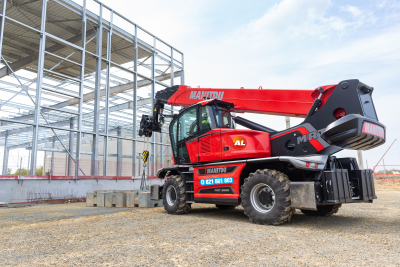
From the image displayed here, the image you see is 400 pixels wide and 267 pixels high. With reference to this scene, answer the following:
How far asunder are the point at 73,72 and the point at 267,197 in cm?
2156

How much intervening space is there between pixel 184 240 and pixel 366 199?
420 cm

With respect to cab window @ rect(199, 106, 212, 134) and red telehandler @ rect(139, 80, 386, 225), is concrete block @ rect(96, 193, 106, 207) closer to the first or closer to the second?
red telehandler @ rect(139, 80, 386, 225)

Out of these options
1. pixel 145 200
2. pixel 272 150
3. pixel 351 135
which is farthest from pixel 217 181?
pixel 145 200

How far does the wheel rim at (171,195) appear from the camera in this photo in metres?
8.76

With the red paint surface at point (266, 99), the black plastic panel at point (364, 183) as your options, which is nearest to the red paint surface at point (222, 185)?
the red paint surface at point (266, 99)

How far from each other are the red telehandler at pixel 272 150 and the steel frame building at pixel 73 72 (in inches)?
363

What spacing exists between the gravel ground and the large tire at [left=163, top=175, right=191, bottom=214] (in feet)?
5.24

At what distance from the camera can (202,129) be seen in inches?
308

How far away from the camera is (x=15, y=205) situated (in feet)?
41.1

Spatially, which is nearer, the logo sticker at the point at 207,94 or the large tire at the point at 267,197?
the large tire at the point at 267,197

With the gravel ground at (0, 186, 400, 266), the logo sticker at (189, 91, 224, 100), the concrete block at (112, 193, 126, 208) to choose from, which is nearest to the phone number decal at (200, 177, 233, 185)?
the gravel ground at (0, 186, 400, 266)

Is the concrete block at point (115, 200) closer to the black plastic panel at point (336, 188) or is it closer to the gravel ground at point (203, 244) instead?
the gravel ground at point (203, 244)

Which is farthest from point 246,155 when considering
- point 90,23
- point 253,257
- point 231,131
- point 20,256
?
point 90,23

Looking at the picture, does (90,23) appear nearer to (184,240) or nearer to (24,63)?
(24,63)
